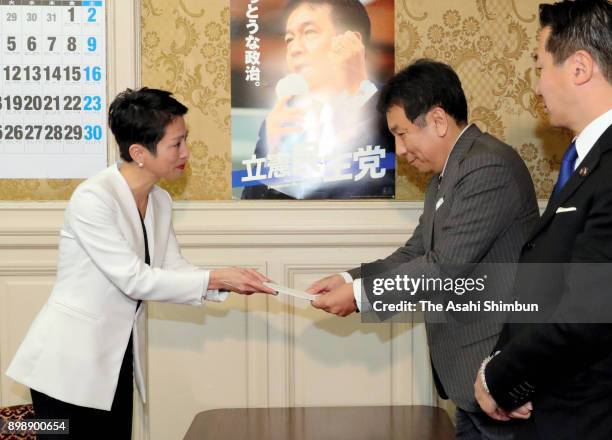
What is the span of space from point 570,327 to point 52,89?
8.40 ft

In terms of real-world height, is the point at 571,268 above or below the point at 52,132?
below

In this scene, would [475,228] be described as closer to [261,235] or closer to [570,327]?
[570,327]

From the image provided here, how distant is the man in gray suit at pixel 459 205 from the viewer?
2.11 m

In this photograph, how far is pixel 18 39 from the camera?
3223 millimetres

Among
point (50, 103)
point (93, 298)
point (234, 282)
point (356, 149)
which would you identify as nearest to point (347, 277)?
point (234, 282)

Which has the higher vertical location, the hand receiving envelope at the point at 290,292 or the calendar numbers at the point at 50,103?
the calendar numbers at the point at 50,103

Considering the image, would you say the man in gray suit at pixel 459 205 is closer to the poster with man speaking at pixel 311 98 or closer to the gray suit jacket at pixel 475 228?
the gray suit jacket at pixel 475 228

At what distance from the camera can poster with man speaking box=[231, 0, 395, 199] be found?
10.6 feet

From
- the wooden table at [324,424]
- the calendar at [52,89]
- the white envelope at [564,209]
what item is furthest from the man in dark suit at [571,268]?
the calendar at [52,89]

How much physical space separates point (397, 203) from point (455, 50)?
73cm

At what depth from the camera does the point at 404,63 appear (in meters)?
3.26

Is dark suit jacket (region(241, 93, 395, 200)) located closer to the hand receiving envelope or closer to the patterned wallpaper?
the patterned wallpaper

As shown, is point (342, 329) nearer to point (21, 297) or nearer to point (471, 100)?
point (471, 100)

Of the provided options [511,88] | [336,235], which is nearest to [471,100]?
[511,88]
